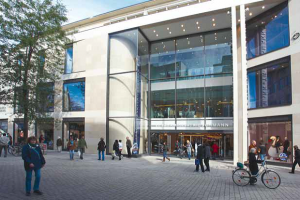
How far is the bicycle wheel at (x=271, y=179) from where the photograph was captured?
327 inches

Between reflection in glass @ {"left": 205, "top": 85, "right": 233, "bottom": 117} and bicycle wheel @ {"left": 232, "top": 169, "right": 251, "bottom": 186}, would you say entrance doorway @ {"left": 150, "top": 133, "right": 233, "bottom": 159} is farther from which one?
bicycle wheel @ {"left": 232, "top": 169, "right": 251, "bottom": 186}

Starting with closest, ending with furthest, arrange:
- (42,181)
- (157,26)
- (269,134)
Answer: (42,181) < (269,134) < (157,26)

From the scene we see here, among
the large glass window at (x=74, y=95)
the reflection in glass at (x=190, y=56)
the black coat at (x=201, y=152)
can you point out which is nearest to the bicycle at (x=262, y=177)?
the black coat at (x=201, y=152)

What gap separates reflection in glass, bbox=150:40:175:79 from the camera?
2141 cm

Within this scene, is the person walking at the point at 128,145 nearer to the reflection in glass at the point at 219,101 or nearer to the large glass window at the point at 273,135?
the reflection in glass at the point at 219,101

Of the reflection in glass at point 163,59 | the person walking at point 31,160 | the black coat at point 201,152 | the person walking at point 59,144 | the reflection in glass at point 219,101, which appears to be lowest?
the person walking at point 59,144

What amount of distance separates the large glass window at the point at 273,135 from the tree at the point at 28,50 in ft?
48.1

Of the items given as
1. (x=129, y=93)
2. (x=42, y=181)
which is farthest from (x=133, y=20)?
(x=42, y=181)

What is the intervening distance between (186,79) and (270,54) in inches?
266

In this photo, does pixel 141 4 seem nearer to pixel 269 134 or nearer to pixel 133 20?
pixel 133 20

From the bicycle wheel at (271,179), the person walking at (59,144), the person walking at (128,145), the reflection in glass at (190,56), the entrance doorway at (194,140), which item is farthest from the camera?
the person walking at (59,144)

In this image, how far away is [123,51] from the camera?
67.3ft

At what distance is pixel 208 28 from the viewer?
64.1ft

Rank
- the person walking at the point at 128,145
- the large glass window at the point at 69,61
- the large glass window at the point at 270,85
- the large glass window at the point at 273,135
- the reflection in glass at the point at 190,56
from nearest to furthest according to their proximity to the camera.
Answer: the large glass window at the point at 273,135, the large glass window at the point at 270,85, the person walking at the point at 128,145, the reflection in glass at the point at 190,56, the large glass window at the point at 69,61
